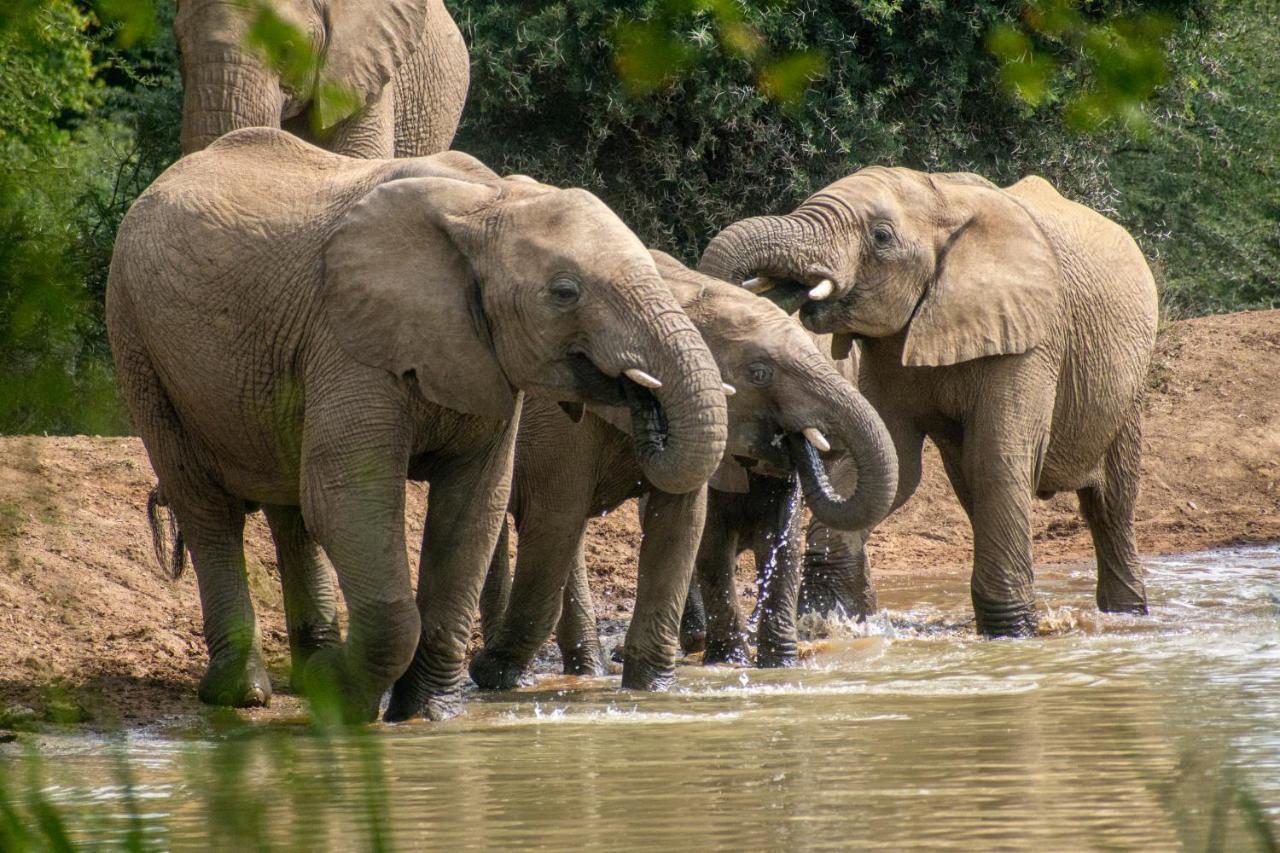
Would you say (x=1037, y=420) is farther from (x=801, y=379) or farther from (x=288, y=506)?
(x=288, y=506)

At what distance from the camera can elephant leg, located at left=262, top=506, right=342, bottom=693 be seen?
7.68 meters

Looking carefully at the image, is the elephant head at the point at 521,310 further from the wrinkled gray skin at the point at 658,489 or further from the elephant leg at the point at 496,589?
the elephant leg at the point at 496,589

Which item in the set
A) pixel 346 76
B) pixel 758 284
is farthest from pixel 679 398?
pixel 346 76

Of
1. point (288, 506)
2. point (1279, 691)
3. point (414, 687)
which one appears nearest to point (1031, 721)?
point (1279, 691)

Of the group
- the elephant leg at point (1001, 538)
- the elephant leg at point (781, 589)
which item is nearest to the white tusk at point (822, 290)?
the elephant leg at point (781, 589)

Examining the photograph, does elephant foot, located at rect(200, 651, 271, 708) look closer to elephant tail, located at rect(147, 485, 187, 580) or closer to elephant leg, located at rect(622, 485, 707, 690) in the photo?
elephant tail, located at rect(147, 485, 187, 580)

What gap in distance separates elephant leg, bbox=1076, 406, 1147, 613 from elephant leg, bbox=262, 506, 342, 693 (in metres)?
4.03

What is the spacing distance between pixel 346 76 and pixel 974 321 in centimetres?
276

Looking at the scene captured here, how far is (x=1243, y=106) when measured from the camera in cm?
1723

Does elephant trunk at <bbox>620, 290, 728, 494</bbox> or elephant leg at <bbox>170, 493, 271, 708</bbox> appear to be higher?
elephant trunk at <bbox>620, 290, 728, 494</bbox>

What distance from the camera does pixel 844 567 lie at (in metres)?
9.58

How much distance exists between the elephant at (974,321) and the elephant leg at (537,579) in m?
Result: 1.62

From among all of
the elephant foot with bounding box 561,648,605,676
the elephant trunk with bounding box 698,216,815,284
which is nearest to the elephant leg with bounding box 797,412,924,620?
the elephant trunk with bounding box 698,216,815,284

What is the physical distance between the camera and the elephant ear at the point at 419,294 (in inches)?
247
